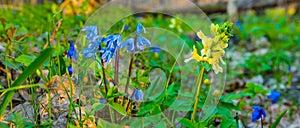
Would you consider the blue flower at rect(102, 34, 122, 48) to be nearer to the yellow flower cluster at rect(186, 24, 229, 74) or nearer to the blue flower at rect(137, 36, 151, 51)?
the blue flower at rect(137, 36, 151, 51)

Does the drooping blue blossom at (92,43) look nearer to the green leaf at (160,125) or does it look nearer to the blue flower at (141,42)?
the blue flower at (141,42)

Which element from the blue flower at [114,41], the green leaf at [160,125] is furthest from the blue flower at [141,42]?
the green leaf at [160,125]

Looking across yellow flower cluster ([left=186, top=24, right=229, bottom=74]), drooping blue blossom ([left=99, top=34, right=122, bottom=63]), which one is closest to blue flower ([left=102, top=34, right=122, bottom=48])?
drooping blue blossom ([left=99, top=34, right=122, bottom=63])

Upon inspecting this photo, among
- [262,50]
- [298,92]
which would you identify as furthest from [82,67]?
[262,50]

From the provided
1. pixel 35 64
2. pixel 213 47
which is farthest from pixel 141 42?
pixel 35 64

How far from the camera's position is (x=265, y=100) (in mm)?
2367

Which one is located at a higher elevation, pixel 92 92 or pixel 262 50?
pixel 262 50

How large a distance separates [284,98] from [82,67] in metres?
1.63

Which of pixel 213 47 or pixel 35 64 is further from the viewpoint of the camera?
pixel 213 47

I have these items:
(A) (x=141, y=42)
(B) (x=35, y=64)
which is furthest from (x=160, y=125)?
(B) (x=35, y=64)

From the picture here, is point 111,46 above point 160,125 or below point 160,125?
above

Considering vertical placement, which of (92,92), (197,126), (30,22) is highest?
(30,22)

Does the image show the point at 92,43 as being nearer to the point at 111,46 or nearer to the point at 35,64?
the point at 111,46

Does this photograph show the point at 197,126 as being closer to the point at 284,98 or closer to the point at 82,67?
the point at 82,67
